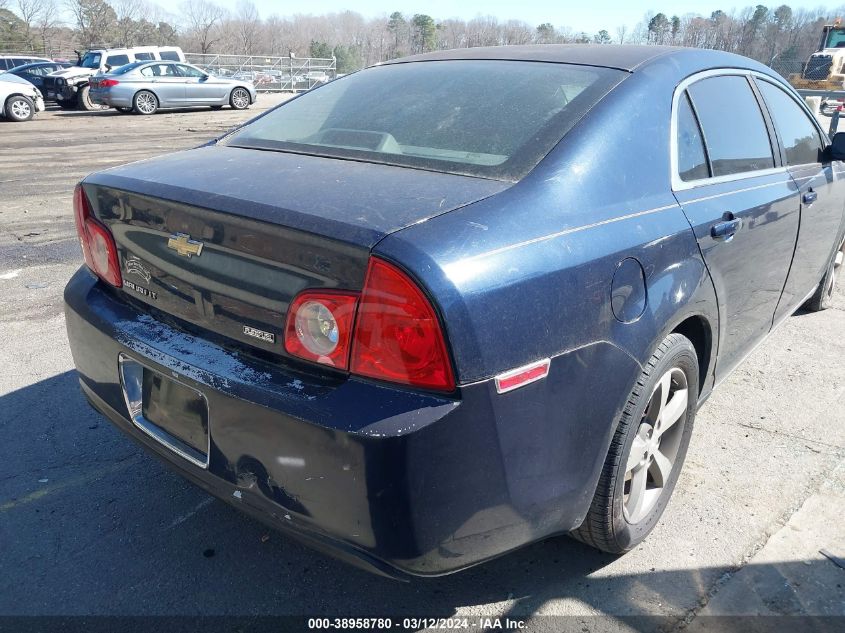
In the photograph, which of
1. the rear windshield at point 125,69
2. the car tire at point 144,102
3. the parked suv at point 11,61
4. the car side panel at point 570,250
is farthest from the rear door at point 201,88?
the car side panel at point 570,250

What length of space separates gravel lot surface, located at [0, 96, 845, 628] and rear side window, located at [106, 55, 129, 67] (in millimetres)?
21110

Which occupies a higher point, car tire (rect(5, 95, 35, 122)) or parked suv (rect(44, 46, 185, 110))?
parked suv (rect(44, 46, 185, 110))

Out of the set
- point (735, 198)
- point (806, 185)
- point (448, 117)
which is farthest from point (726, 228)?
point (806, 185)

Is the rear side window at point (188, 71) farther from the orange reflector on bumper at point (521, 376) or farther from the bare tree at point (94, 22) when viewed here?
the bare tree at point (94, 22)

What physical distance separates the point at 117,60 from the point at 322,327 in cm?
2379

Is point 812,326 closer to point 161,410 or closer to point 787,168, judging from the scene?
point 787,168

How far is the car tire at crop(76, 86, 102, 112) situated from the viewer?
2139cm

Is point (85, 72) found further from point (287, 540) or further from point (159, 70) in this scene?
point (287, 540)

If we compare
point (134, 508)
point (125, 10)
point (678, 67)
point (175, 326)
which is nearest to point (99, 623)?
point (134, 508)

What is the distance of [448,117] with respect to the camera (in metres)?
2.51

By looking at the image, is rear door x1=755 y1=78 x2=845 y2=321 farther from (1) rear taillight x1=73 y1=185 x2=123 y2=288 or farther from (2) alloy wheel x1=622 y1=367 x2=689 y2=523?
(1) rear taillight x1=73 y1=185 x2=123 y2=288

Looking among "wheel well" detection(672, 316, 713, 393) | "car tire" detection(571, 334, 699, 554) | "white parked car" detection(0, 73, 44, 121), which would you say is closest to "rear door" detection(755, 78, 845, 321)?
"wheel well" detection(672, 316, 713, 393)

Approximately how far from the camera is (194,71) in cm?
2117

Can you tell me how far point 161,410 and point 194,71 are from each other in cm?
2142
